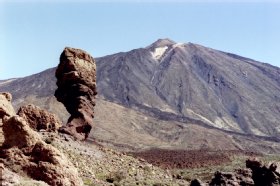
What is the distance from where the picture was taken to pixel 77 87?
96.0 feet

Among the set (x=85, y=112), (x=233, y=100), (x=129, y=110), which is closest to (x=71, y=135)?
(x=85, y=112)

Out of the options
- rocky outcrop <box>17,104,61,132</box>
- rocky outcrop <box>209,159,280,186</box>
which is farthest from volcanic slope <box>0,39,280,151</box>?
rocky outcrop <box>209,159,280,186</box>

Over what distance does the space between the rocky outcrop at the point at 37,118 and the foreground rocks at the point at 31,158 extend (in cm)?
1453

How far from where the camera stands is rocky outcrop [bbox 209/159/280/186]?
65.9 feet

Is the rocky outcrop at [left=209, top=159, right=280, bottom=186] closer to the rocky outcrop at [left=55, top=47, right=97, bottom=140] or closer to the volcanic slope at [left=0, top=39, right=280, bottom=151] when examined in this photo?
the rocky outcrop at [left=55, top=47, right=97, bottom=140]

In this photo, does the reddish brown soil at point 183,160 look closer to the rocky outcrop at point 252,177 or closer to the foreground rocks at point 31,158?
the rocky outcrop at point 252,177

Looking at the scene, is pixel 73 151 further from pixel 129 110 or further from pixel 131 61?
pixel 131 61

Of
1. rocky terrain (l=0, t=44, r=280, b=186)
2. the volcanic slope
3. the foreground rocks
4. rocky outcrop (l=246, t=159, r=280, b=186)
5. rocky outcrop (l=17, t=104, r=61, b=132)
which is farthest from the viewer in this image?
the volcanic slope

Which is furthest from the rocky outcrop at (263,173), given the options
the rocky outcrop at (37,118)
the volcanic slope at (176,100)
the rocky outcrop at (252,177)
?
the volcanic slope at (176,100)

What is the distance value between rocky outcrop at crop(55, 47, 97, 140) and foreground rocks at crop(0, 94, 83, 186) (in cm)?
1509

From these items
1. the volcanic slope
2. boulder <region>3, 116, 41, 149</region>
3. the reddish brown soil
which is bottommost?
the volcanic slope

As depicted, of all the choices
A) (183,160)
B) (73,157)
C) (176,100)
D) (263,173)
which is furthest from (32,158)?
(176,100)

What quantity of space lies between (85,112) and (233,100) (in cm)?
14142

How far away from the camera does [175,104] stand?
155750mm
